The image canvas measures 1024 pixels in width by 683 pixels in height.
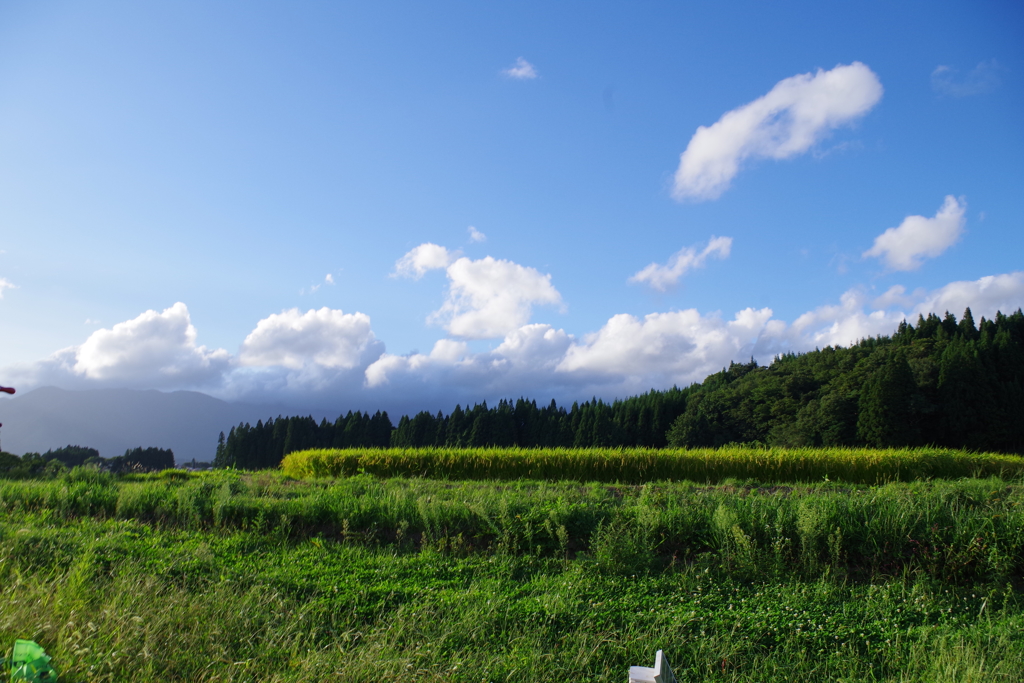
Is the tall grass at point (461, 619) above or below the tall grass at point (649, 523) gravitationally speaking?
below

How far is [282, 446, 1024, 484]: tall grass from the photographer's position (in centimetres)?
1351

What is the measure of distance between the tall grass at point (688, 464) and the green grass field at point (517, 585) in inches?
213

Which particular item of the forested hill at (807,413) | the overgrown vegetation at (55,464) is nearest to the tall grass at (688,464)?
the overgrown vegetation at (55,464)

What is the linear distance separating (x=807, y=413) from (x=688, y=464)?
1406 inches

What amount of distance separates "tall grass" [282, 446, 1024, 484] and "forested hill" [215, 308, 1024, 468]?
61.2 feet

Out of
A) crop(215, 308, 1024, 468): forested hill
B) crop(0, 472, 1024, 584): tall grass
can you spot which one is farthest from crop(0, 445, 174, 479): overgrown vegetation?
crop(215, 308, 1024, 468): forested hill

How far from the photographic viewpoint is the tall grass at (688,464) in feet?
44.3

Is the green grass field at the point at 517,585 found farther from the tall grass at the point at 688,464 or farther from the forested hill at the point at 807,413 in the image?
the forested hill at the point at 807,413

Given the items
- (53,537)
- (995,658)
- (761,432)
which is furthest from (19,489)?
(761,432)

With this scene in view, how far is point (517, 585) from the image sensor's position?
5312 millimetres

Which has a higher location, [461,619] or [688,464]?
[688,464]

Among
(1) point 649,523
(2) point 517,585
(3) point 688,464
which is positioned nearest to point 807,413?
(3) point 688,464

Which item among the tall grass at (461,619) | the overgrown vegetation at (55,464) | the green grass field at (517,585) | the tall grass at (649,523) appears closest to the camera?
the tall grass at (461,619)

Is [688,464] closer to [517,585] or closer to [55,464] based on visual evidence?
[517,585]
